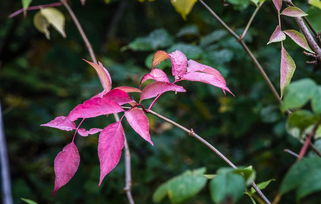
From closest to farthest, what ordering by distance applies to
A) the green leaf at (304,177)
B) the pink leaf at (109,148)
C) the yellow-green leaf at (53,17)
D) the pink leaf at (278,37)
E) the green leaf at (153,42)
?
1. the green leaf at (304,177)
2. the pink leaf at (109,148)
3. the pink leaf at (278,37)
4. the yellow-green leaf at (53,17)
5. the green leaf at (153,42)

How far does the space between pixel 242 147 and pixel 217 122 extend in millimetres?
205

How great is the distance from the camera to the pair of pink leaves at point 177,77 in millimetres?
632

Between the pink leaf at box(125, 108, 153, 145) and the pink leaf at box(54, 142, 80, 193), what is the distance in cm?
9

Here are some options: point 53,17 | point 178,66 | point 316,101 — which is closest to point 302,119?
point 316,101

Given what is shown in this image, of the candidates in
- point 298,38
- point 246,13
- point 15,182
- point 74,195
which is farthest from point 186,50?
point 15,182

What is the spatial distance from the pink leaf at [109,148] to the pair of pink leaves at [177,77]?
0.07m

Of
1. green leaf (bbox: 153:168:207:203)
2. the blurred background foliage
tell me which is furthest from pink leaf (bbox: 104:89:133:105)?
the blurred background foliage

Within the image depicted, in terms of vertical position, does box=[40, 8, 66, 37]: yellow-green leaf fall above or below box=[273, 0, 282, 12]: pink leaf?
below

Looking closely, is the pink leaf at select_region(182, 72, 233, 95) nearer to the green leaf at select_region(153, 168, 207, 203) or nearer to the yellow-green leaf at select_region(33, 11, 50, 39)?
the green leaf at select_region(153, 168, 207, 203)

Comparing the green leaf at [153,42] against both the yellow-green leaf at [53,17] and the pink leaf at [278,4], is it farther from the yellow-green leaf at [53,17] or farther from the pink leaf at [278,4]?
the pink leaf at [278,4]

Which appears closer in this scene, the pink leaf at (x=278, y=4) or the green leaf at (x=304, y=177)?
the green leaf at (x=304, y=177)

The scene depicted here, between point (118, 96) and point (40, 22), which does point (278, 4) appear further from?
point (40, 22)

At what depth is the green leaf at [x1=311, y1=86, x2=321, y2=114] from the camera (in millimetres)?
433

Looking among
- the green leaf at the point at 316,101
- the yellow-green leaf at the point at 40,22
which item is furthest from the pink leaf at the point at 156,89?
the yellow-green leaf at the point at 40,22
